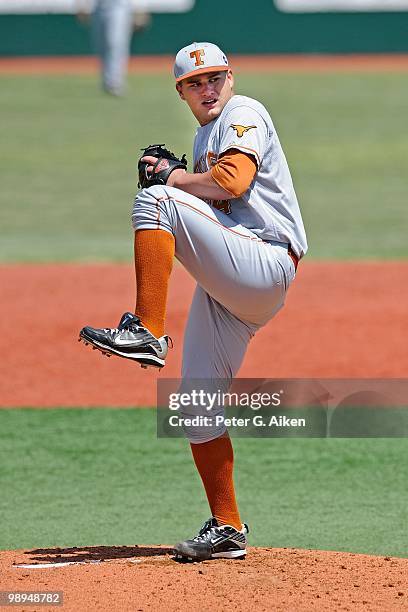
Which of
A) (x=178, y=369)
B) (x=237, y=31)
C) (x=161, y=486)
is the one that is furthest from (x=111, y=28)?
(x=161, y=486)

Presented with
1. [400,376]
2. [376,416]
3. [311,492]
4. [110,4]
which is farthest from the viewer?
[110,4]

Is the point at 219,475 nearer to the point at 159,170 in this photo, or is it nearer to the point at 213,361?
the point at 213,361

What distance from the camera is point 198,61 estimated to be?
4.57 metres

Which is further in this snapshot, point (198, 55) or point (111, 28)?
point (111, 28)

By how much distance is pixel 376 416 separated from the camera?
7.49 meters

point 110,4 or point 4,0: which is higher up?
point 4,0

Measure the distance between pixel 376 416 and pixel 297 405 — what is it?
1.65 feet

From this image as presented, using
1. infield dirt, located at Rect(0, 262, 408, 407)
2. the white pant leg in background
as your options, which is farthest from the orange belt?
the white pant leg in background

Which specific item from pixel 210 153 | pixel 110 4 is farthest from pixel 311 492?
pixel 110 4

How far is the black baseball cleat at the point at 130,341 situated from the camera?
4.32m

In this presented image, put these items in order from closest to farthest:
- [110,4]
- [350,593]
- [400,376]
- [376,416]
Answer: [350,593] < [376,416] < [400,376] < [110,4]

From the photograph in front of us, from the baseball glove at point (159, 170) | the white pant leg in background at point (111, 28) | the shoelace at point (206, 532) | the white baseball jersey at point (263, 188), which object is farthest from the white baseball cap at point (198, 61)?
the white pant leg in background at point (111, 28)

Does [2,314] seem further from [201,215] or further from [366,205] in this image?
[366,205]

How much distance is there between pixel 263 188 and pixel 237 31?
25544mm
